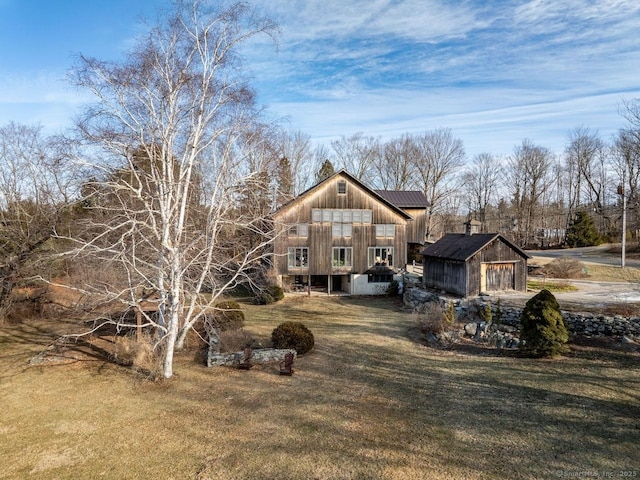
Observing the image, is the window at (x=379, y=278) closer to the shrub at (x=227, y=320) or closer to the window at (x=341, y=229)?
the window at (x=341, y=229)

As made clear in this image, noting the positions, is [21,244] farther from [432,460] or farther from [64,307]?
[432,460]

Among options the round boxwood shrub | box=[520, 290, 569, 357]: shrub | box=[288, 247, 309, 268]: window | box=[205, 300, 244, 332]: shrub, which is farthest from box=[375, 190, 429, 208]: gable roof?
the round boxwood shrub

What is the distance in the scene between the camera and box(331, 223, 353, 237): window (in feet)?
94.4

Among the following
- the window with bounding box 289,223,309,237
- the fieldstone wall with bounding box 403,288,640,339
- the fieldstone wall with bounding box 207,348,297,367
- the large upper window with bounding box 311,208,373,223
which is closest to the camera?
the fieldstone wall with bounding box 207,348,297,367

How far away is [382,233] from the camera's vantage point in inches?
1164

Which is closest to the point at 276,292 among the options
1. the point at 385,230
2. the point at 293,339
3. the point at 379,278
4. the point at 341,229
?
the point at 341,229

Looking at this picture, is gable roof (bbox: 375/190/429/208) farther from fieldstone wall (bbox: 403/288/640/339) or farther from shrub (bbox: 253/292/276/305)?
fieldstone wall (bbox: 403/288/640/339)

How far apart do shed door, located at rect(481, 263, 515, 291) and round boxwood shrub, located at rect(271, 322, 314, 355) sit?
1246 cm

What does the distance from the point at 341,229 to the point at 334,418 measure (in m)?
20.1

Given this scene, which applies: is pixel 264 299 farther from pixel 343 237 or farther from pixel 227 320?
pixel 227 320

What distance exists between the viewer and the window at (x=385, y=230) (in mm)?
29516

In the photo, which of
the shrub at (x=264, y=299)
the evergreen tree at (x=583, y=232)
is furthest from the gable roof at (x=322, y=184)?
the evergreen tree at (x=583, y=232)

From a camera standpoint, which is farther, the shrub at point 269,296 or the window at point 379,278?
the window at point 379,278

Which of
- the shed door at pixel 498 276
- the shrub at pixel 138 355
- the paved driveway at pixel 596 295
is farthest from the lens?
the shed door at pixel 498 276
